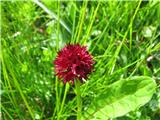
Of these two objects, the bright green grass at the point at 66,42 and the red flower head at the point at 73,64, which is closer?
the red flower head at the point at 73,64

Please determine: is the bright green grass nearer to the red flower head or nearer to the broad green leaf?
the broad green leaf

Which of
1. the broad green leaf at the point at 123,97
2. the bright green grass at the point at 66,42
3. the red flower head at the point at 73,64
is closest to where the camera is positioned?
the red flower head at the point at 73,64

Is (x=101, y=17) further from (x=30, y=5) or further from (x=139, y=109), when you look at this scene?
(x=139, y=109)

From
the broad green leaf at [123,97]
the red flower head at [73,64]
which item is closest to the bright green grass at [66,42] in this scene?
the broad green leaf at [123,97]

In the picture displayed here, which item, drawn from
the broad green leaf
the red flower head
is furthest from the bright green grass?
the red flower head

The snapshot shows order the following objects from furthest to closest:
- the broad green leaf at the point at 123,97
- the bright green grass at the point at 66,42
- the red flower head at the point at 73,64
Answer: the bright green grass at the point at 66,42 < the broad green leaf at the point at 123,97 < the red flower head at the point at 73,64

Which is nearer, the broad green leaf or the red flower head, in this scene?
the red flower head

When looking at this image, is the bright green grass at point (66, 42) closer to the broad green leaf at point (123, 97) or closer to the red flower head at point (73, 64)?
the broad green leaf at point (123, 97)
